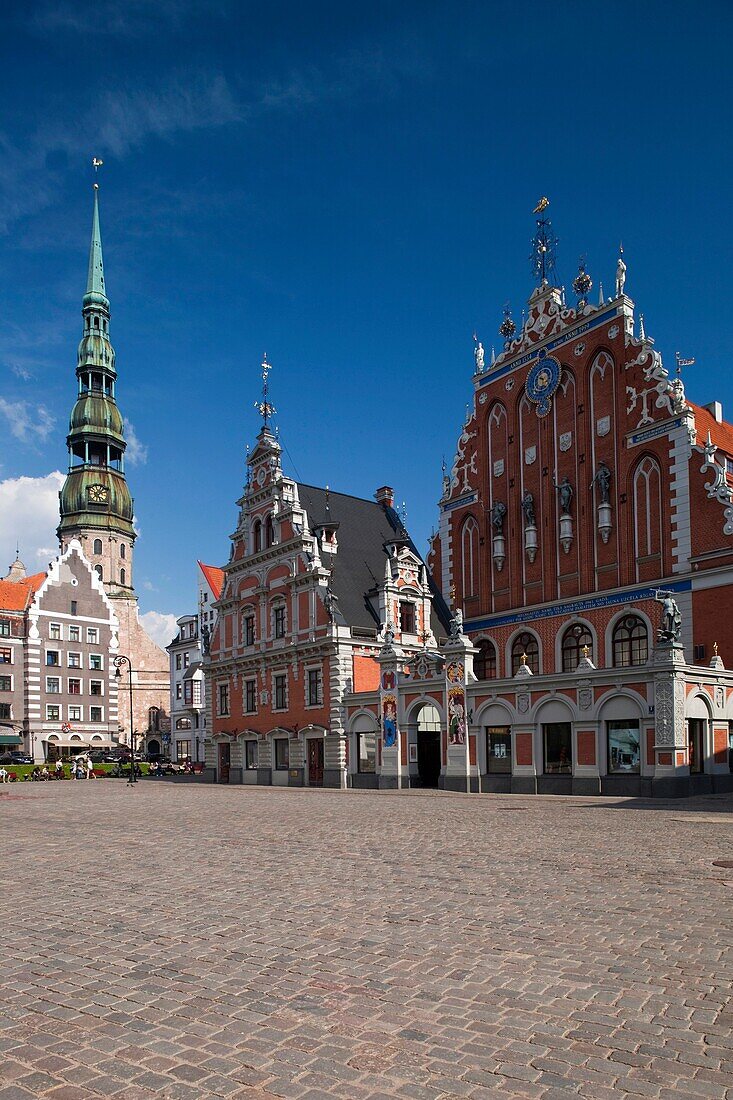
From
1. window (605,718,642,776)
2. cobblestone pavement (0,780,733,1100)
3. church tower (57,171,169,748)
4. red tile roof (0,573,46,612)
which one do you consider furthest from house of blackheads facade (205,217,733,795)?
church tower (57,171,169,748)

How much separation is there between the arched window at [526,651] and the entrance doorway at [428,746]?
445cm

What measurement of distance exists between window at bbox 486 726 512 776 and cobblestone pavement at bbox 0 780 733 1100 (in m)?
18.0

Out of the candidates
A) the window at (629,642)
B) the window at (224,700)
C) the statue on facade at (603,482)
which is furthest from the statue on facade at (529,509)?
the window at (224,700)

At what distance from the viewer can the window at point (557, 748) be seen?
3180 cm

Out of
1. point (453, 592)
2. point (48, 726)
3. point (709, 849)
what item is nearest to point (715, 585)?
point (453, 592)

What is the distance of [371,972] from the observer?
753 cm

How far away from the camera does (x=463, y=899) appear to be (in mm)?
10688

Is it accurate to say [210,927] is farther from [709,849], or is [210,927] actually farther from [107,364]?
[107,364]

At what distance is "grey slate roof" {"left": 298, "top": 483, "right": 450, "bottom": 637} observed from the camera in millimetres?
45094

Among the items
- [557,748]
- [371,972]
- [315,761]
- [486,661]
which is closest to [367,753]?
[315,761]

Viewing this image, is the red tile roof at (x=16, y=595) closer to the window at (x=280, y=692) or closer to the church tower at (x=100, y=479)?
the church tower at (x=100, y=479)

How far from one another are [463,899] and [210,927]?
9.95 ft

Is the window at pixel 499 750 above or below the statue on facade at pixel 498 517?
below

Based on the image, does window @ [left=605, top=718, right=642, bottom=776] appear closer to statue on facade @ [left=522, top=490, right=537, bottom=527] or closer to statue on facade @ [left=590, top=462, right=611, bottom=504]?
statue on facade @ [left=590, top=462, right=611, bottom=504]
